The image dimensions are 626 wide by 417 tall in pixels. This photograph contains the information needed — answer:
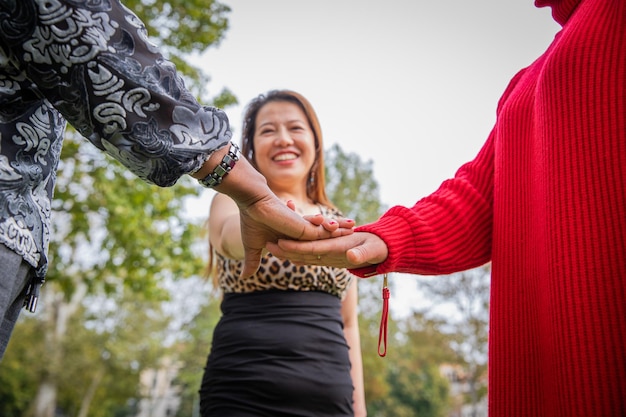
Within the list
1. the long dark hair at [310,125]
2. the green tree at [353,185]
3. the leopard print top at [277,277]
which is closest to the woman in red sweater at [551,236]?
the leopard print top at [277,277]

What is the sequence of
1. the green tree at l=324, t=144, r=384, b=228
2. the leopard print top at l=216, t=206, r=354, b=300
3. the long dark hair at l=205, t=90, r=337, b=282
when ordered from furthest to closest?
the green tree at l=324, t=144, r=384, b=228 < the long dark hair at l=205, t=90, r=337, b=282 < the leopard print top at l=216, t=206, r=354, b=300

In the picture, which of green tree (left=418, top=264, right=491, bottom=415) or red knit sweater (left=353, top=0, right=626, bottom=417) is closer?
red knit sweater (left=353, top=0, right=626, bottom=417)

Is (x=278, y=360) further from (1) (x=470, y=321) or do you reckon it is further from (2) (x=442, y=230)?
(1) (x=470, y=321)

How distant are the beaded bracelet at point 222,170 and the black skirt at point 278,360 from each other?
3.51 feet

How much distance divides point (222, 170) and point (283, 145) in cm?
139

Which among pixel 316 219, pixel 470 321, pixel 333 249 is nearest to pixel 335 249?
pixel 333 249

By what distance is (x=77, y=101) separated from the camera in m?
Result: 1.21

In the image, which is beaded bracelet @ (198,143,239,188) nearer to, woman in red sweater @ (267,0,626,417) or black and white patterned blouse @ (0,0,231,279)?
black and white patterned blouse @ (0,0,231,279)

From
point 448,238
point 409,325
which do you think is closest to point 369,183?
point 409,325

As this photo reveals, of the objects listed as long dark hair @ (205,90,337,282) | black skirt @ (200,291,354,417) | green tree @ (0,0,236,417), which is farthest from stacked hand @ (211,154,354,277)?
green tree @ (0,0,236,417)

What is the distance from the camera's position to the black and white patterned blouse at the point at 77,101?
3.84 feet

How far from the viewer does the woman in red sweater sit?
4.10 ft

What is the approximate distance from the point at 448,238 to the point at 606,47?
2.48 ft

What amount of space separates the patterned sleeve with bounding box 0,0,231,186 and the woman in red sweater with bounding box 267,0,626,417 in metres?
0.65
